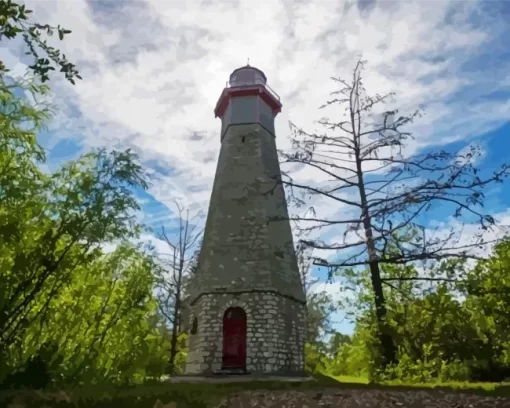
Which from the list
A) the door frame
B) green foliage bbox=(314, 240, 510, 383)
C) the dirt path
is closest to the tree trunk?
green foliage bbox=(314, 240, 510, 383)

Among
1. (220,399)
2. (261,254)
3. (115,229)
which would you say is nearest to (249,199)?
(261,254)

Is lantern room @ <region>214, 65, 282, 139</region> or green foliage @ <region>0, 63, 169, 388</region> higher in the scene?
lantern room @ <region>214, 65, 282, 139</region>

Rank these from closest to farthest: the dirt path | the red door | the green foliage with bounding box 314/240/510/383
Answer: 1. the dirt path
2. the green foliage with bounding box 314/240/510/383
3. the red door

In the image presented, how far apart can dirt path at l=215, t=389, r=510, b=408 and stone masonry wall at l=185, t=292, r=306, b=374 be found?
6658 mm

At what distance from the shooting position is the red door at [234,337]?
15.0 m

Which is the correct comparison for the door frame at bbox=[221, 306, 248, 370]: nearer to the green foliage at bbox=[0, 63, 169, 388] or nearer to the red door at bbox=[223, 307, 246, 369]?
the red door at bbox=[223, 307, 246, 369]

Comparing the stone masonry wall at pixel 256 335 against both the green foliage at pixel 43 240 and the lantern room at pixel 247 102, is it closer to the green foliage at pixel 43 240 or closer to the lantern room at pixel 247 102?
the green foliage at pixel 43 240

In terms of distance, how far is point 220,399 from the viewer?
7008mm

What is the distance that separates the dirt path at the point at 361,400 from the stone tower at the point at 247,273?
6803 mm

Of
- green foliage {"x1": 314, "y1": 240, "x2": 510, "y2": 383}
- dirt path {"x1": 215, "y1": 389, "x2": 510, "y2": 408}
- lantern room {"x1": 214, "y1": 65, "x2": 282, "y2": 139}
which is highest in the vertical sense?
lantern room {"x1": 214, "y1": 65, "x2": 282, "y2": 139}

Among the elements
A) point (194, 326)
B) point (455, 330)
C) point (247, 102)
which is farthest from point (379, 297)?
point (247, 102)

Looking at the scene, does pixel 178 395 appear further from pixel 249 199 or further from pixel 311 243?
pixel 249 199

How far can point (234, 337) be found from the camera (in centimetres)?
1523

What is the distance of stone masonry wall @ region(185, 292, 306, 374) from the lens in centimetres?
1425
